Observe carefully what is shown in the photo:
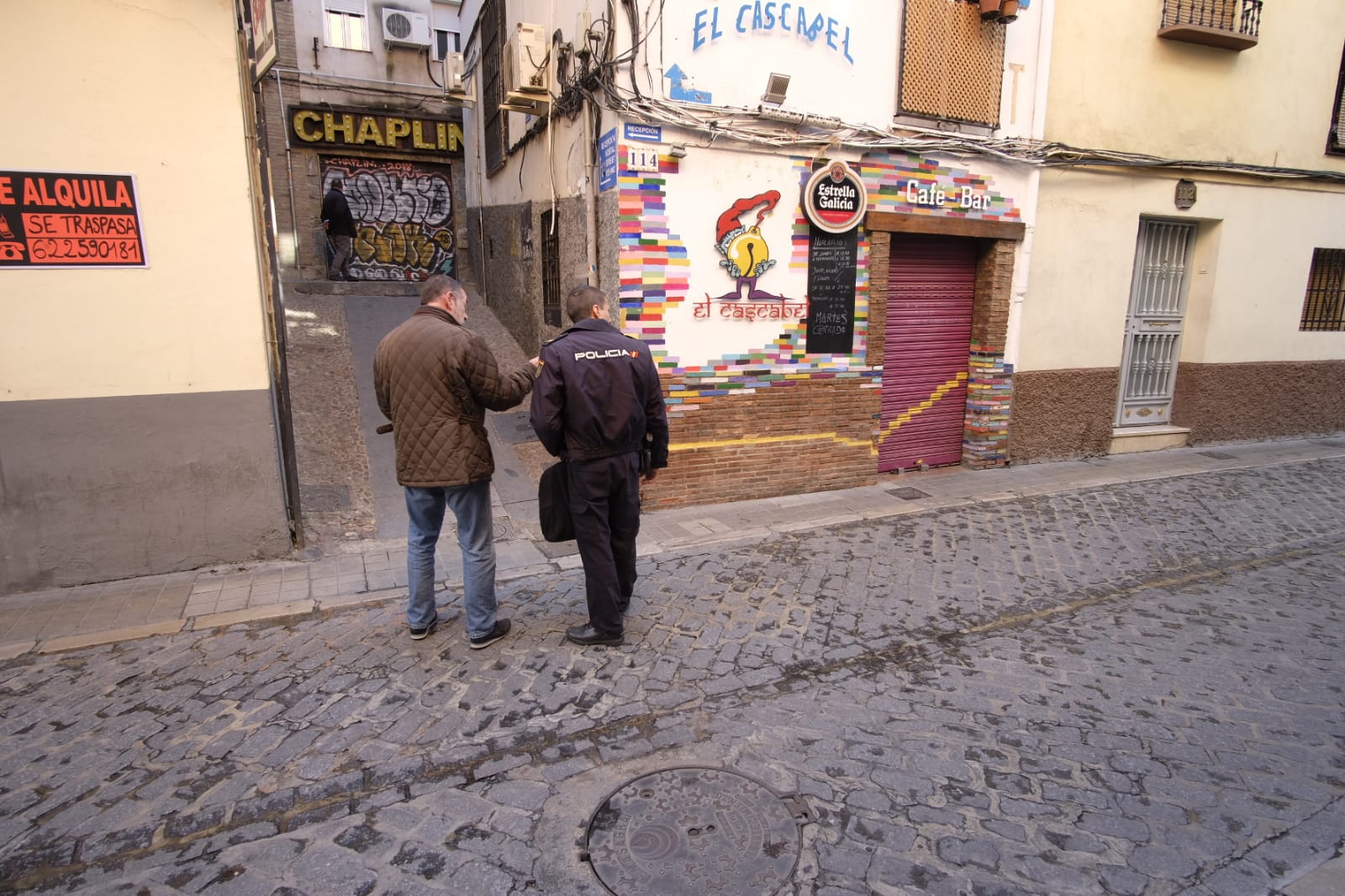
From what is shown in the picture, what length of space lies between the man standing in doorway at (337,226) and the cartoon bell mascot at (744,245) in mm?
9214

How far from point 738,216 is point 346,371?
15.9 feet

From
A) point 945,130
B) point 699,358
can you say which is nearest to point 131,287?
point 699,358

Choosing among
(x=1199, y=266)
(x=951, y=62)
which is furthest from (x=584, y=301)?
(x=1199, y=266)

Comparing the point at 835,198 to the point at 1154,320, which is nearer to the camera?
the point at 835,198

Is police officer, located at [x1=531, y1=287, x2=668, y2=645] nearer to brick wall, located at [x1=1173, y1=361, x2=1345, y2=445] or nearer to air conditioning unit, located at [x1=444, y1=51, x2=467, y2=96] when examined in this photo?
brick wall, located at [x1=1173, y1=361, x2=1345, y2=445]

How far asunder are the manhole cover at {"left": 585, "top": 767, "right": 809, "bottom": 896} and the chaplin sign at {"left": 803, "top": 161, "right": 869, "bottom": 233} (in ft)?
16.9

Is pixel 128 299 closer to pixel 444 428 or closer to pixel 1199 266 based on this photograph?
pixel 444 428

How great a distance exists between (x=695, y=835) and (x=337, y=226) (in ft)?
A: 42.6

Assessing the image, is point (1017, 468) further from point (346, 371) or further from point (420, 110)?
point (420, 110)

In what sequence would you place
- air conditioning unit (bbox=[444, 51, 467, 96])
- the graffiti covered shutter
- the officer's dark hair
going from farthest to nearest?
the graffiti covered shutter, air conditioning unit (bbox=[444, 51, 467, 96]), the officer's dark hair

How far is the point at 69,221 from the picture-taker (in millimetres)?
4625

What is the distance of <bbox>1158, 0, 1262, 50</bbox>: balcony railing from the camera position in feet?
27.2

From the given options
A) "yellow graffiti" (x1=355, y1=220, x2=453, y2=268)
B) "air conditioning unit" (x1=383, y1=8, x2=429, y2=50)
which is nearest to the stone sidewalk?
"yellow graffiti" (x1=355, y1=220, x2=453, y2=268)

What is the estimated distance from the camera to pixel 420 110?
49.0 feet
